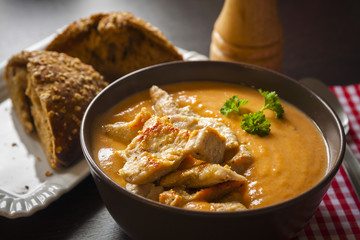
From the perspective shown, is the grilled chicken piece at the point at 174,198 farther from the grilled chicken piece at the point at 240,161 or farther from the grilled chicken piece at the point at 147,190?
the grilled chicken piece at the point at 240,161

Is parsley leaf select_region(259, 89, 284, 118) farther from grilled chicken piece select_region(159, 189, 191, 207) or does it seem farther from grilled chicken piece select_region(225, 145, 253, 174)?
grilled chicken piece select_region(159, 189, 191, 207)

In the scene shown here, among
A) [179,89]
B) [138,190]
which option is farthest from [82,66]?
[138,190]

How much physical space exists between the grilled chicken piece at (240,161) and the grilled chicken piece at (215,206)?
0.24m

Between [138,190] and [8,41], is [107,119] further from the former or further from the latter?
[8,41]

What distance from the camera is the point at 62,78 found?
287cm

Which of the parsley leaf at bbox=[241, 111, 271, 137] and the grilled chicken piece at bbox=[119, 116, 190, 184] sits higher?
the grilled chicken piece at bbox=[119, 116, 190, 184]

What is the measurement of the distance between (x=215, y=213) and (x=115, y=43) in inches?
78.5

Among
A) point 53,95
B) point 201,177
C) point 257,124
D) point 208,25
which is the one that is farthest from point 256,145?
point 208,25

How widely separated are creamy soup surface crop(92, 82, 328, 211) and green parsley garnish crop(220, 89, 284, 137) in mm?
27

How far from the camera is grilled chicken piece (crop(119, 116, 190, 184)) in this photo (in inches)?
75.5

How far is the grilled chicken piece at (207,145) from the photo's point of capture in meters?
1.99

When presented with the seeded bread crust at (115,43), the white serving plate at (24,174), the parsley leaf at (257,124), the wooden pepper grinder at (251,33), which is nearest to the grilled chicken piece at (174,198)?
the parsley leaf at (257,124)

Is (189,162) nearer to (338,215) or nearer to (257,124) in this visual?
(257,124)

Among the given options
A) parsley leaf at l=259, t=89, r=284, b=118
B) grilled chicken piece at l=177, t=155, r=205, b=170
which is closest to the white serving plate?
grilled chicken piece at l=177, t=155, r=205, b=170
